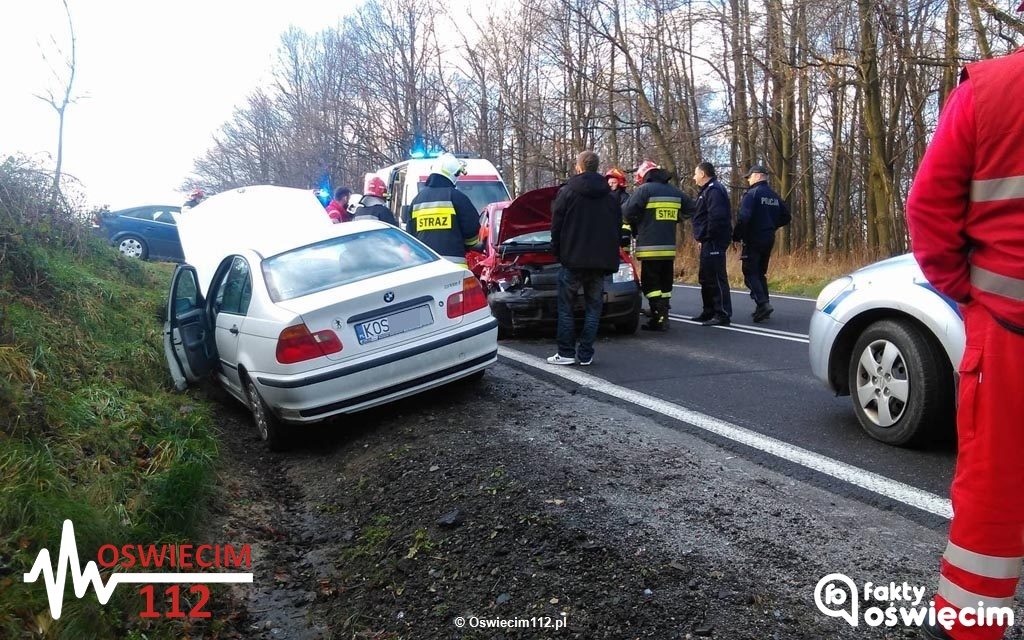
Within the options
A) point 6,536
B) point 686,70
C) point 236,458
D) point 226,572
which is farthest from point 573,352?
point 686,70

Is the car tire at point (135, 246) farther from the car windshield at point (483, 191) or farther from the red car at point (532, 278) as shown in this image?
the red car at point (532, 278)

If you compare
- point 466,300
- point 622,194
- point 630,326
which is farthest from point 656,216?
point 466,300

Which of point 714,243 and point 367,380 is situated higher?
point 714,243

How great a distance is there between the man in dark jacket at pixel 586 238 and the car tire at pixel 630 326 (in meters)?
1.88

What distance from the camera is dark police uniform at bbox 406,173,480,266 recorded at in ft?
28.5

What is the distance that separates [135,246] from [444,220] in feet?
41.2

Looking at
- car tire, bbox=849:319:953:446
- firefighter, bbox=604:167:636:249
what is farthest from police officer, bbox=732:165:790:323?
car tire, bbox=849:319:953:446

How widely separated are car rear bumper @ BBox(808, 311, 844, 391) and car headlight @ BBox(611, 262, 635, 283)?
3871 millimetres

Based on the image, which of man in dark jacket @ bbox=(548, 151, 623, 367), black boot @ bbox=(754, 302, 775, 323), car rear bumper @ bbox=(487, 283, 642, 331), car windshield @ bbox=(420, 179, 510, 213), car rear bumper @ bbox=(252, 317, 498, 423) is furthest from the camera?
car windshield @ bbox=(420, 179, 510, 213)

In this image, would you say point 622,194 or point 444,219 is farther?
point 622,194

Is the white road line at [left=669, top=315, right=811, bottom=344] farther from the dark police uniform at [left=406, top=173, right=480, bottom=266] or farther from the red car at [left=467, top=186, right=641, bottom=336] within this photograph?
the dark police uniform at [left=406, top=173, right=480, bottom=266]

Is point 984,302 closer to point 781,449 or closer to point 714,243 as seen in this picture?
point 781,449

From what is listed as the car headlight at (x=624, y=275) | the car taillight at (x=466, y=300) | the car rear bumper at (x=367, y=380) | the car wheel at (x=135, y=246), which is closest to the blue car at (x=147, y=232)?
the car wheel at (x=135, y=246)

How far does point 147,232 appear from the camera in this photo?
18406 mm
